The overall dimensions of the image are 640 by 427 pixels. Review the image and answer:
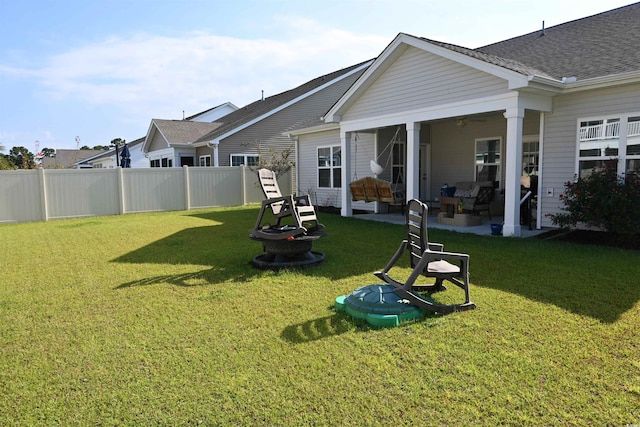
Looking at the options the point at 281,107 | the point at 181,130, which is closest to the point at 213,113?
the point at 181,130

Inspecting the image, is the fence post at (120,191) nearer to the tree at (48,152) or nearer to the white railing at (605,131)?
the white railing at (605,131)

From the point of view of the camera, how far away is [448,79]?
892 centimetres

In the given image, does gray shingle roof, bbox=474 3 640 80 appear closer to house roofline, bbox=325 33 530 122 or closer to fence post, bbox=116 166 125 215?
house roofline, bbox=325 33 530 122

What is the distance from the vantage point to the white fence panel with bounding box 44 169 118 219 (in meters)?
13.0

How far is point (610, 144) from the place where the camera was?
7707mm

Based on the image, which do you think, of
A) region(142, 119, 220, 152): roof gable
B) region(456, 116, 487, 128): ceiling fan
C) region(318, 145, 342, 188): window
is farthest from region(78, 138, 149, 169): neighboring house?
region(456, 116, 487, 128): ceiling fan

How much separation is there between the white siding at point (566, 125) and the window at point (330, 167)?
Result: 6905 millimetres

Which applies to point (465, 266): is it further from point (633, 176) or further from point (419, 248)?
point (633, 176)

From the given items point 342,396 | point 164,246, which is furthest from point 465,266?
point 164,246

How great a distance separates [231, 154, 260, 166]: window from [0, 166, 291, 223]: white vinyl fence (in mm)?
3884

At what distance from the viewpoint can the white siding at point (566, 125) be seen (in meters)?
7.57

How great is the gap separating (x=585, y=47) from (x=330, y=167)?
7986mm

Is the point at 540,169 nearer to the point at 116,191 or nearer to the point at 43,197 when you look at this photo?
the point at 116,191

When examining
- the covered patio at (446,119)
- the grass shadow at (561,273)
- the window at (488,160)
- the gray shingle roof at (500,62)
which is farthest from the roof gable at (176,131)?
the grass shadow at (561,273)
